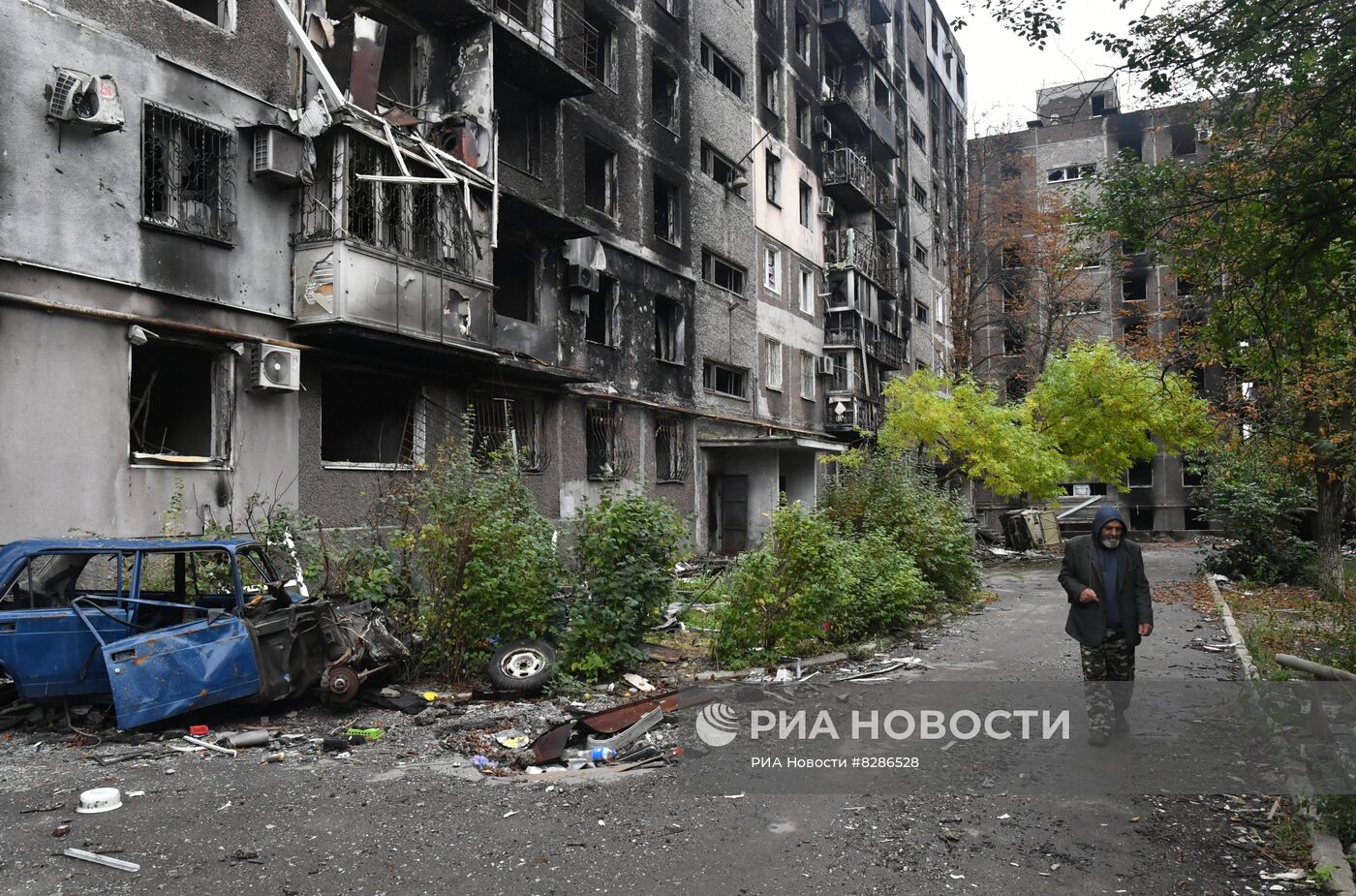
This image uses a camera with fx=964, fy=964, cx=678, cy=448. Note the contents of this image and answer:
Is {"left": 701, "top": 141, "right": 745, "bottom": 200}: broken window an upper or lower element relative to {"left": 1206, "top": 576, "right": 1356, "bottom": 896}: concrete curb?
upper

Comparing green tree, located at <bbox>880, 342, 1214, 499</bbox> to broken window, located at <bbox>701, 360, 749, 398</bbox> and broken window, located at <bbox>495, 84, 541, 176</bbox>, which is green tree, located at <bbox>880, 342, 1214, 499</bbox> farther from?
broken window, located at <bbox>495, 84, 541, 176</bbox>

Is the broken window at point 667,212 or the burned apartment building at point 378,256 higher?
the broken window at point 667,212

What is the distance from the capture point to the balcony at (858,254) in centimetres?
3269

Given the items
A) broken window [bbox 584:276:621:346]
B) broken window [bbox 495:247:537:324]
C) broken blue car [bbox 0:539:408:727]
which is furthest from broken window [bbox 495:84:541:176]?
broken blue car [bbox 0:539:408:727]

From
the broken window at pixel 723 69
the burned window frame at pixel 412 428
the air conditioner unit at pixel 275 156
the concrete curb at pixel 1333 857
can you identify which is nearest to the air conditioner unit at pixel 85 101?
the air conditioner unit at pixel 275 156

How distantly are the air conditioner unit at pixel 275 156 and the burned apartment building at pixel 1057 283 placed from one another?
35.8 m

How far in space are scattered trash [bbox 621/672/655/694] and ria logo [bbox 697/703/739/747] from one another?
3.37 feet

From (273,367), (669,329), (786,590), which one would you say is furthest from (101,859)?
(669,329)

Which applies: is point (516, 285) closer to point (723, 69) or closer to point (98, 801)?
point (723, 69)

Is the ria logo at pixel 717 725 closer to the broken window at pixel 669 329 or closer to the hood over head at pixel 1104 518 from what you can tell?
the hood over head at pixel 1104 518

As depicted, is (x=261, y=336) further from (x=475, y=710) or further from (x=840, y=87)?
(x=840, y=87)

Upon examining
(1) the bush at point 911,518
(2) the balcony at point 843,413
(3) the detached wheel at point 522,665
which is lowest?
(3) the detached wheel at point 522,665

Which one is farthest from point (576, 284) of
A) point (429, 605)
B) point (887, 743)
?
point (887, 743)

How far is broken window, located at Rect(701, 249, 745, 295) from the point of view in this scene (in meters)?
24.8
